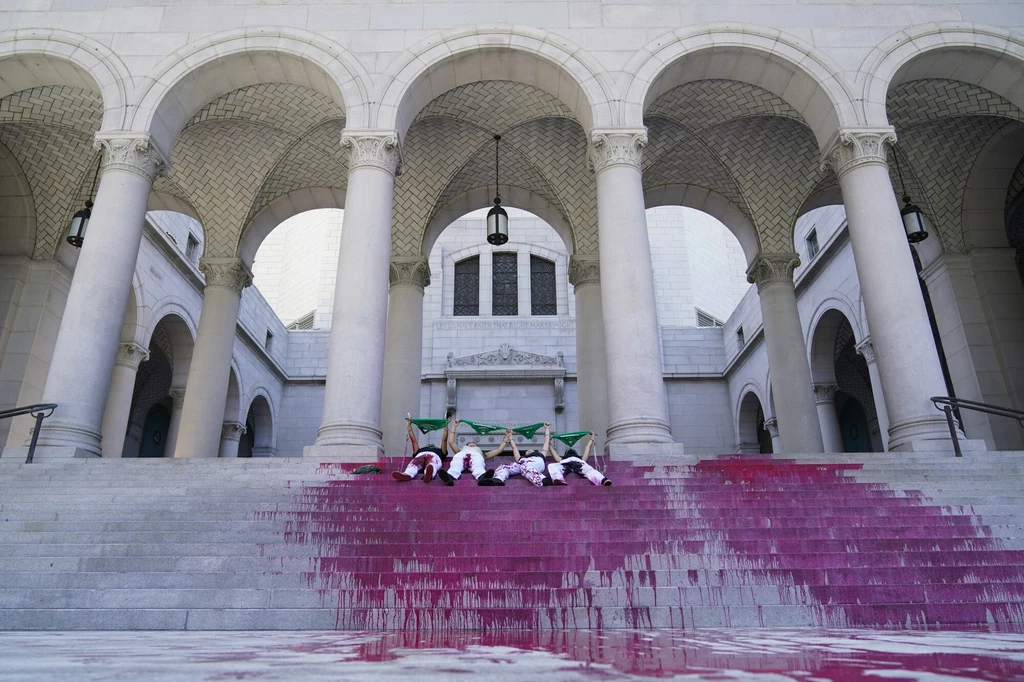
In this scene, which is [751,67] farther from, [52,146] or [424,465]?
[52,146]

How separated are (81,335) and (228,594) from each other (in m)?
7.11

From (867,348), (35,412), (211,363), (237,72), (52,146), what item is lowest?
(35,412)

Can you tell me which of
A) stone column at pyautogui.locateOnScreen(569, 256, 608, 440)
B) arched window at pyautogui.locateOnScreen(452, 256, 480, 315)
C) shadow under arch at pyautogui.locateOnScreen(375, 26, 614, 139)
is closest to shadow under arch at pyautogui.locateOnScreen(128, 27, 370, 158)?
shadow under arch at pyautogui.locateOnScreen(375, 26, 614, 139)

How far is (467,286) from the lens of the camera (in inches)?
1028

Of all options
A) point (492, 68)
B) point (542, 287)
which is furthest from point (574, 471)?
point (542, 287)

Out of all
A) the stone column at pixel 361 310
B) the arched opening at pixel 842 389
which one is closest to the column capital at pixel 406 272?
the stone column at pixel 361 310

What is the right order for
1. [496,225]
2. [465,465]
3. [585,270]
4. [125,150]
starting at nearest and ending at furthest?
[465,465], [125,150], [496,225], [585,270]

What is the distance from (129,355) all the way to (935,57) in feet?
66.2

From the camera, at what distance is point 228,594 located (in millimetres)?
6043

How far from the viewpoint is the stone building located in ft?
37.9

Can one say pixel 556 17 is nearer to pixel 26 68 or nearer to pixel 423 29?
pixel 423 29

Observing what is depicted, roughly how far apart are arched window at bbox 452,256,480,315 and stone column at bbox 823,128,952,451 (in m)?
14.9

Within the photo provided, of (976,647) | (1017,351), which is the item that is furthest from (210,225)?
(1017,351)

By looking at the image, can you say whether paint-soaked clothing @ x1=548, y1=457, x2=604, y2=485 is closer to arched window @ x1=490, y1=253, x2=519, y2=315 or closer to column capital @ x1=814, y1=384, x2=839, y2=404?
column capital @ x1=814, y1=384, x2=839, y2=404
